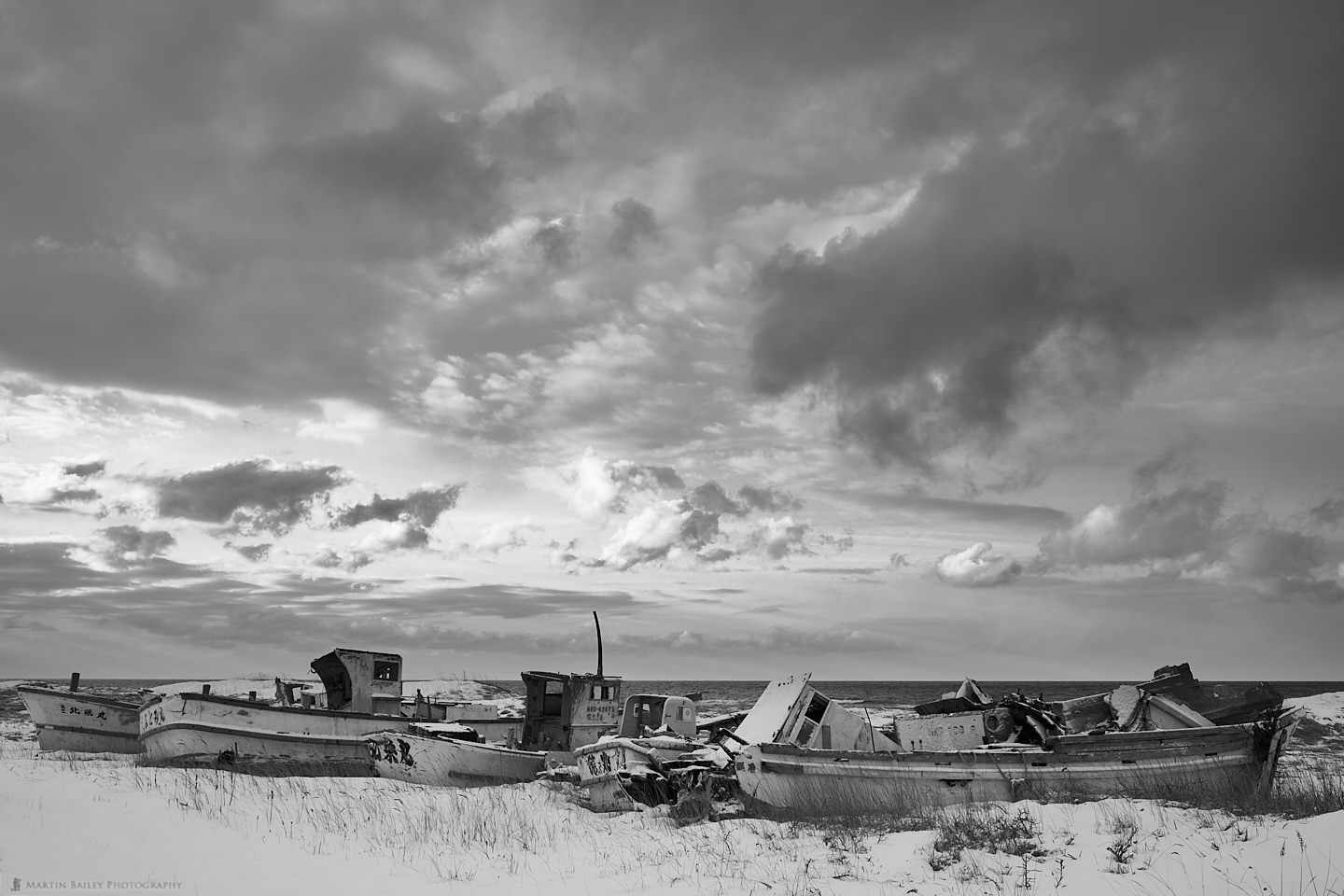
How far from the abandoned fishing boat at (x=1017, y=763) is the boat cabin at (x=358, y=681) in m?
15.3

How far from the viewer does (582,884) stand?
10.0m

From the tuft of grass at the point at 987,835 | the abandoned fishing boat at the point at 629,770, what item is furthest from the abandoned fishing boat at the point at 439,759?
the tuft of grass at the point at 987,835

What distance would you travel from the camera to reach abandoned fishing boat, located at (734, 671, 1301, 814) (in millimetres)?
14688

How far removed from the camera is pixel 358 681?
1100 inches

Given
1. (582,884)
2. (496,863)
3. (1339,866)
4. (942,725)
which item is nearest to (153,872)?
(496,863)

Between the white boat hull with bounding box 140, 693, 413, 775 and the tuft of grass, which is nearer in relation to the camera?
the tuft of grass

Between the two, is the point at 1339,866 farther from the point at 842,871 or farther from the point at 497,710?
the point at 497,710

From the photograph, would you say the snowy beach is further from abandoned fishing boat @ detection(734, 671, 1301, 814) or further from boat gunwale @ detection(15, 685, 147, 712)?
boat gunwale @ detection(15, 685, 147, 712)

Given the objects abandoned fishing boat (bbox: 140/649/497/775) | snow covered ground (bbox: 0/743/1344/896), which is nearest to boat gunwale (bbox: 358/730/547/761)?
abandoned fishing boat (bbox: 140/649/497/775)

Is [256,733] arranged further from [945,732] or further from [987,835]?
[987,835]

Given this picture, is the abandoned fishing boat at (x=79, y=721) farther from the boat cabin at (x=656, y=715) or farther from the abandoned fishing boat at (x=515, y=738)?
the boat cabin at (x=656, y=715)

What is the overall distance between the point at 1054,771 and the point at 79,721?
29691mm

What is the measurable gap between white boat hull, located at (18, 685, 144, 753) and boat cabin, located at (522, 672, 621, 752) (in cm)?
1328

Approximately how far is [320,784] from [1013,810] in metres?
14.3
